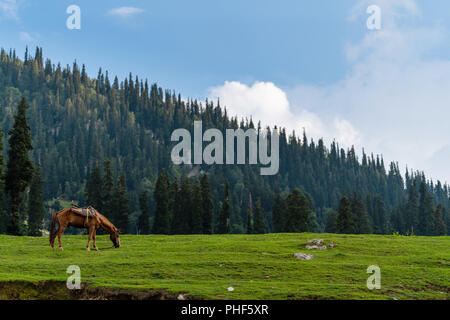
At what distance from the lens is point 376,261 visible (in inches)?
1112

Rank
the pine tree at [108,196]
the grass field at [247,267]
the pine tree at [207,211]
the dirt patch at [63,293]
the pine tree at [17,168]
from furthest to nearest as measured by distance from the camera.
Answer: the pine tree at [207,211]
the pine tree at [108,196]
the pine tree at [17,168]
the grass field at [247,267]
the dirt patch at [63,293]

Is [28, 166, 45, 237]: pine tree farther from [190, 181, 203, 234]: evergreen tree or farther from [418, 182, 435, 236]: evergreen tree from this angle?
[418, 182, 435, 236]: evergreen tree

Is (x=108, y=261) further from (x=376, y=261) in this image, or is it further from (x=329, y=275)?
(x=376, y=261)

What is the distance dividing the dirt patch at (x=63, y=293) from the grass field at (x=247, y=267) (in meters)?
0.39

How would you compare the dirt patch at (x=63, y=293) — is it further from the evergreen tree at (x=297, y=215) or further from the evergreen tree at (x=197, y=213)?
the evergreen tree at (x=197, y=213)

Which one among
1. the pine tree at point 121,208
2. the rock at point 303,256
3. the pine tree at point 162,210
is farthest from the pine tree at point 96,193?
the rock at point 303,256

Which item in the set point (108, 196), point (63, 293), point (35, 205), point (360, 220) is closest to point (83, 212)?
point (63, 293)

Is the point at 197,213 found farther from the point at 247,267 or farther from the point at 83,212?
the point at 247,267

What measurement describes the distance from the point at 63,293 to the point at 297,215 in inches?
2874

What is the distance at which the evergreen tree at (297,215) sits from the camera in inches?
3476
